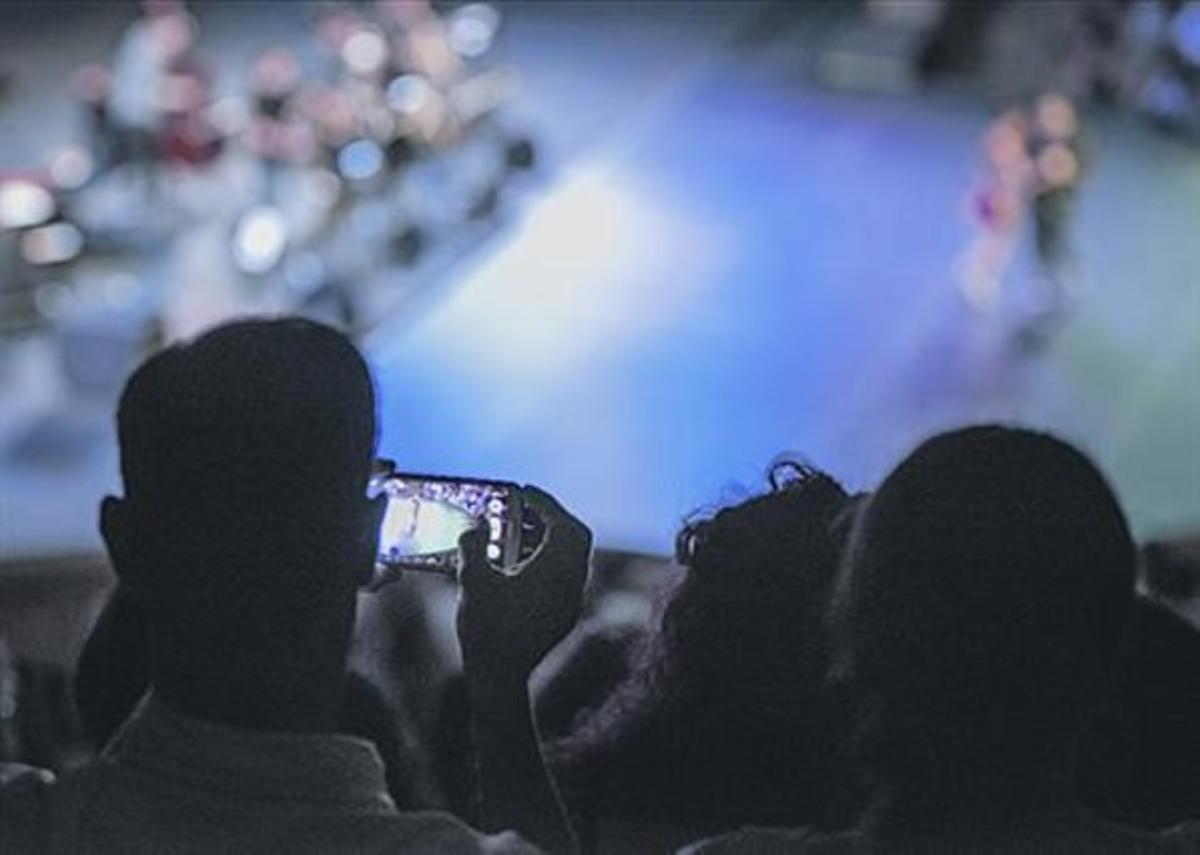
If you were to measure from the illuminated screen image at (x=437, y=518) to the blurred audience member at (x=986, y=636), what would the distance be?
0.91 ft

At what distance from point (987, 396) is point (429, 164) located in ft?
2.78

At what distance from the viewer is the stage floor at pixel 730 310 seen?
300 centimetres

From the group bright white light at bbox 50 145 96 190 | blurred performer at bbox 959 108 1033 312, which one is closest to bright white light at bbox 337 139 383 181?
bright white light at bbox 50 145 96 190

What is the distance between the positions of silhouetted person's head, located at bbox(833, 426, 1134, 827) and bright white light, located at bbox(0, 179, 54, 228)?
2.16m

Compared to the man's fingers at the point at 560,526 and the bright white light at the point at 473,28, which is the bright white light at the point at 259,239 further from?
the man's fingers at the point at 560,526

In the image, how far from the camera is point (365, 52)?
372 cm

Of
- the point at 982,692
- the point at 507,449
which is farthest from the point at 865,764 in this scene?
the point at 507,449

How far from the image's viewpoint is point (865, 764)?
127 centimetres

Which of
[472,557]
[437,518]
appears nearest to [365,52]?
[437,518]

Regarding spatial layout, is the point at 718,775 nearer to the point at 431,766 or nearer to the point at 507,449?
the point at 431,766

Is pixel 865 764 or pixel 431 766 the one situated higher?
pixel 865 764

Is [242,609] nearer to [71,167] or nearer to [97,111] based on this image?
[71,167]

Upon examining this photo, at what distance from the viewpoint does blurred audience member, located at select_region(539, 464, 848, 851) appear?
4.61ft

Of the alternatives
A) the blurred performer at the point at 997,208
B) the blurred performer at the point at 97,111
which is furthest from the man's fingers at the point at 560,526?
the blurred performer at the point at 997,208
